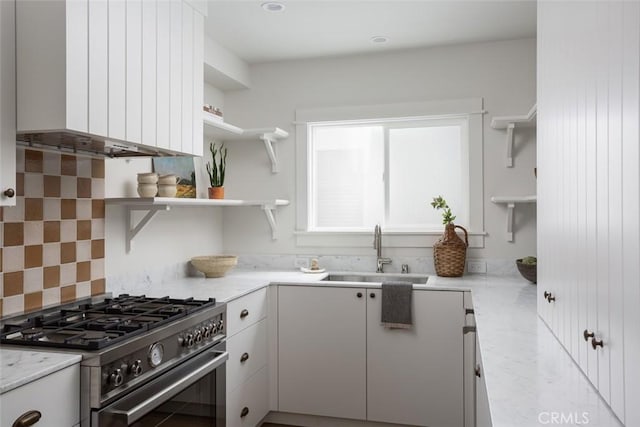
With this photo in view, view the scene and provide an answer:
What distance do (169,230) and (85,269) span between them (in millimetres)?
819

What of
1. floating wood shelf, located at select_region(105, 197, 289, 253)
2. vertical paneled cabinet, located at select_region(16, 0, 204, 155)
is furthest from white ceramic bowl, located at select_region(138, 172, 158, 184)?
vertical paneled cabinet, located at select_region(16, 0, 204, 155)

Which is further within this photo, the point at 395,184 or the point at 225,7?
the point at 395,184

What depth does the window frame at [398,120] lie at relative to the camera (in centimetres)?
340

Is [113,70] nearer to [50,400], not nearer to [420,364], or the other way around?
[50,400]

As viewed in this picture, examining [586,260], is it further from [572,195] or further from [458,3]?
[458,3]

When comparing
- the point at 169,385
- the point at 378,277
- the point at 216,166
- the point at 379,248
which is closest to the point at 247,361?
the point at 169,385

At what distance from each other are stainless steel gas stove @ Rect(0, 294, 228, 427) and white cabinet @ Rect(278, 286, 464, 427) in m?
0.72

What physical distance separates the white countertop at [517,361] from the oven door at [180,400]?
10.4 inches

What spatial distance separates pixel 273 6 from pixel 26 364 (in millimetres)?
2190

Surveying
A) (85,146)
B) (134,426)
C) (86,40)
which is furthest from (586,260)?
(85,146)

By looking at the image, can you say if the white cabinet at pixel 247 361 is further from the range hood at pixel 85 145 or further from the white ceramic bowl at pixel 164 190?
the range hood at pixel 85 145

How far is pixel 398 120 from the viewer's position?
360 centimetres

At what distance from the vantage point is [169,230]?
3174 mm

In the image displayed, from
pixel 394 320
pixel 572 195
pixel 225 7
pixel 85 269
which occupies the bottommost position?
pixel 394 320
